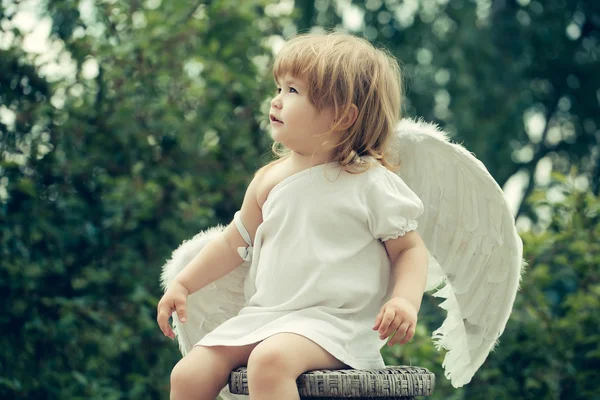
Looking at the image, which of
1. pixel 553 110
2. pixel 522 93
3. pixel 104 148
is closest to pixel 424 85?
pixel 522 93

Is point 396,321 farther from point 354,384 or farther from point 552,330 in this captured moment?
point 552,330

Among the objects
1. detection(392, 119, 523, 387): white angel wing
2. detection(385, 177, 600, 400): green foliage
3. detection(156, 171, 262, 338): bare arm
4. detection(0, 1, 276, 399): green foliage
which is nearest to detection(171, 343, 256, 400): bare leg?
detection(156, 171, 262, 338): bare arm

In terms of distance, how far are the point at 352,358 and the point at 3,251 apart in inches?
75.5

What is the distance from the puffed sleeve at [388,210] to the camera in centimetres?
200

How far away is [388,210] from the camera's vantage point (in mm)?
1997

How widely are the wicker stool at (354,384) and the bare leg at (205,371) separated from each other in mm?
43

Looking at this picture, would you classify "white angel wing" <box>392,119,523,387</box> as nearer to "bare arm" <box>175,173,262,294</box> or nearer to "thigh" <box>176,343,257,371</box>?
"bare arm" <box>175,173,262,294</box>

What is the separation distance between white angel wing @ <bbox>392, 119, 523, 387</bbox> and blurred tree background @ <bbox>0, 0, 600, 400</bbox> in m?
1.33

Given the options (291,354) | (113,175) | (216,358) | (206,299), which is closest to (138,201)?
(113,175)

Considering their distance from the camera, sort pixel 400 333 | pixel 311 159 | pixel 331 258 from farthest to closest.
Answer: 1. pixel 311 159
2. pixel 331 258
3. pixel 400 333

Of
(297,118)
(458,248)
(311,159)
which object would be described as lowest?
(458,248)

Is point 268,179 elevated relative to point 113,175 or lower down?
elevated

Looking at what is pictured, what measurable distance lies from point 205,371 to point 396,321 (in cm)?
47

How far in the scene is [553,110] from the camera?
33.2 feet
